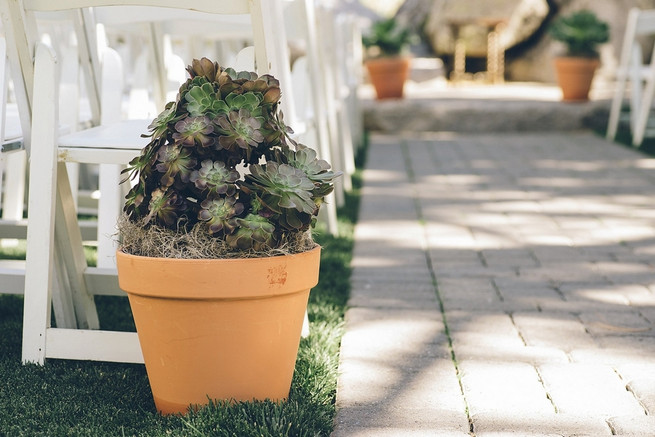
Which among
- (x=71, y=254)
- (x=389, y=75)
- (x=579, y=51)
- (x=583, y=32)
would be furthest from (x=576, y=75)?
(x=71, y=254)

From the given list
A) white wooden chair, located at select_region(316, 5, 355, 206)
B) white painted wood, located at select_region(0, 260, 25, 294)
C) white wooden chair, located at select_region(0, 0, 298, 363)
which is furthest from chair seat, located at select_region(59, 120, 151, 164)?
white wooden chair, located at select_region(316, 5, 355, 206)

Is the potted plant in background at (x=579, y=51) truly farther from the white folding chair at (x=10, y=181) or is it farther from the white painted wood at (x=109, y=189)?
the white painted wood at (x=109, y=189)

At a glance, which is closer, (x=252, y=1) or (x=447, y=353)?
(x=252, y=1)

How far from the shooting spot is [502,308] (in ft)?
9.93

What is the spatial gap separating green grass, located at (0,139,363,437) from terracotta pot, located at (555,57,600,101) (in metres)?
7.00

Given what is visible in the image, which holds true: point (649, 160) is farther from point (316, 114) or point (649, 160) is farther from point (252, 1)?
point (252, 1)

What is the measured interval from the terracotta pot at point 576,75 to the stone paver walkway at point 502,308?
326 cm

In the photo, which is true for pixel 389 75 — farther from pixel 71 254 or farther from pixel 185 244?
pixel 185 244

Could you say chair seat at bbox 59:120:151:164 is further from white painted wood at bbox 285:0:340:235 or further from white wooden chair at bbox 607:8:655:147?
white wooden chair at bbox 607:8:655:147

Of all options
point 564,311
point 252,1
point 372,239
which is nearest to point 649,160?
point 372,239

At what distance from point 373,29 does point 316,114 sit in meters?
5.56

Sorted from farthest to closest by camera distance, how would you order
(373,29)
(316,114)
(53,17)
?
(373,29) → (316,114) → (53,17)

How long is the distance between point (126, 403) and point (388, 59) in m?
7.55

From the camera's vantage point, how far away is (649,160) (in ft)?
22.1
